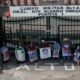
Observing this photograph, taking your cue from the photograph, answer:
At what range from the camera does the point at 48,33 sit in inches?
563

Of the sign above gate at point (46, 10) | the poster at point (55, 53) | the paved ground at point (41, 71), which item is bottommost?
the paved ground at point (41, 71)

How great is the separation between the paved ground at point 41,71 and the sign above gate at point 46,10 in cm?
205

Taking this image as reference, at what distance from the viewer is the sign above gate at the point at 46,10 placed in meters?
12.9

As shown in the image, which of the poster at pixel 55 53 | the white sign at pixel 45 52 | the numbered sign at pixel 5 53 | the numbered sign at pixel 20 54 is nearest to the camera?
the numbered sign at pixel 20 54

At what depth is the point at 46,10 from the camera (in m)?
13.0

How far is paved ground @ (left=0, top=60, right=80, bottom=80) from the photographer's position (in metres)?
12.1

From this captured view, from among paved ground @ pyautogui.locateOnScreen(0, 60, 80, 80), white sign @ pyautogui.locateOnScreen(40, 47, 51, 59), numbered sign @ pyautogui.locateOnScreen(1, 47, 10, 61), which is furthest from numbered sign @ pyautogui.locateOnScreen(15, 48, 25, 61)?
white sign @ pyautogui.locateOnScreen(40, 47, 51, 59)

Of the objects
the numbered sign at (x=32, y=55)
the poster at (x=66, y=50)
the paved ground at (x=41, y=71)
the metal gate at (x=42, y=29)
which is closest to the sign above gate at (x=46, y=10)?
the metal gate at (x=42, y=29)

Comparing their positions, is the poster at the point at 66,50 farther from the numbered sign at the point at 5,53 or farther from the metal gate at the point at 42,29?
the numbered sign at the point at 5,53

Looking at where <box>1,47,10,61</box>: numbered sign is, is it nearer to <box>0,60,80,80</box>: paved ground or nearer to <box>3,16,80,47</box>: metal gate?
<box>0,60,80,80</box>: paved ground

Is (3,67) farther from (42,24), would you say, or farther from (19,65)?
(42,24)

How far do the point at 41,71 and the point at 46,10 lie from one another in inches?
95.1

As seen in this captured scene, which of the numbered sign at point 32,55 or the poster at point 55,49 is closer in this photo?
the numbered sign at point 32,55

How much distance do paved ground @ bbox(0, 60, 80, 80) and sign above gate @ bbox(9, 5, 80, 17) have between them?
2.05 m
